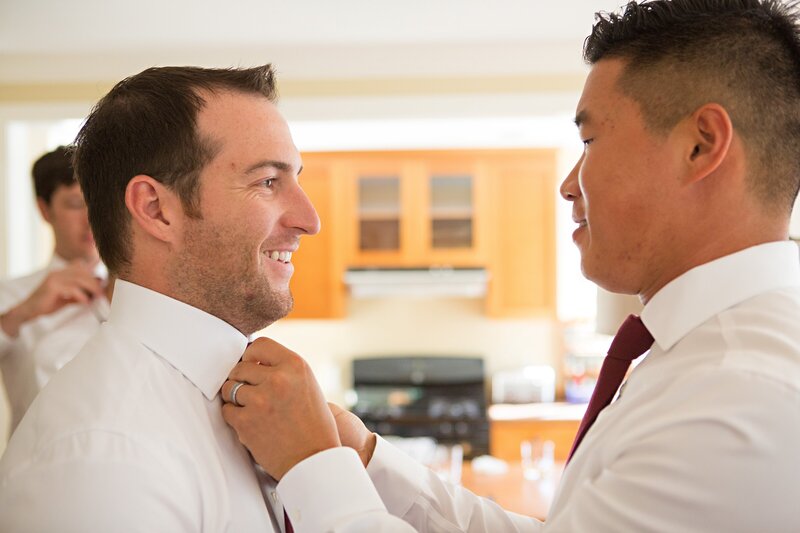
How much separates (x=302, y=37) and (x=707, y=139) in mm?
2995

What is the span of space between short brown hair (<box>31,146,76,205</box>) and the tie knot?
1.78 metres

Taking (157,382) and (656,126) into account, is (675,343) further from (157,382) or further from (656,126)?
(157,382)

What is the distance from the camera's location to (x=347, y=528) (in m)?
0.97

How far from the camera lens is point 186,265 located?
1.13 m

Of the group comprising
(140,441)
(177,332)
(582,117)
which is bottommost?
(140,441)

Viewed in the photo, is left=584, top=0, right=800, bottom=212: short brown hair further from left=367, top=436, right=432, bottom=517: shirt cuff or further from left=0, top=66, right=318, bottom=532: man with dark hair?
left=367, top=436, right=432, bottom=517: shirt cuff

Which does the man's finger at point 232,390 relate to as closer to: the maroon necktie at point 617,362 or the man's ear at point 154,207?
the man's ear at point 154,207

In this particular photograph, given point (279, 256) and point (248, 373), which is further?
point (279, 256)

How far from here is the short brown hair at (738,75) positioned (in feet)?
3.26

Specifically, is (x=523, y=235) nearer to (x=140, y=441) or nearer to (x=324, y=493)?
(x=324, y=493)

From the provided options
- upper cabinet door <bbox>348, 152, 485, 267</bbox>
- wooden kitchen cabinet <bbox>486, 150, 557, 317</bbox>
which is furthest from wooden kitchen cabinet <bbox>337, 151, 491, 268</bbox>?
wooden kitchen cabinet <bbox>486, 150, 557, 317</bbox>

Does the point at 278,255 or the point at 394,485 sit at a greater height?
the point at 278,255

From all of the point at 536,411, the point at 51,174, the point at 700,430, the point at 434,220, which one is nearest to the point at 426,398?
the point at 536,411

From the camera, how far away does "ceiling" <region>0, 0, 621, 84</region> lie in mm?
3248
